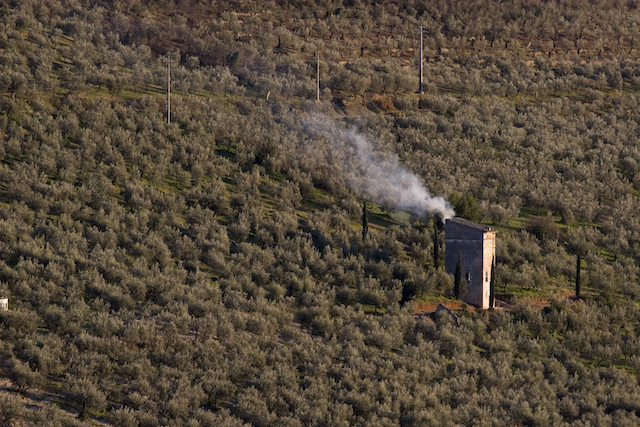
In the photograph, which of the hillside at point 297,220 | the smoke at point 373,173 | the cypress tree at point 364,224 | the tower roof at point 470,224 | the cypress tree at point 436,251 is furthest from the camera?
the smoke at point 373,173

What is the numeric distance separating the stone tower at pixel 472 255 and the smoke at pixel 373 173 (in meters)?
6.40

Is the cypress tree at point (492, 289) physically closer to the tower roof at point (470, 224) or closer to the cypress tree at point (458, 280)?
the cypress tree at point (458, 280)

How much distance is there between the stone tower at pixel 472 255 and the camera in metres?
56.6

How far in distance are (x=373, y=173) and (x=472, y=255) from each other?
16985 millimetres

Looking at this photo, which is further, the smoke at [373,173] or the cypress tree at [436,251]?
the smoke at [373,173]

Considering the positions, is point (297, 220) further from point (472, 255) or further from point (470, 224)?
point (472, 255)

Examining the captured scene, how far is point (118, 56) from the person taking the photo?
277ft

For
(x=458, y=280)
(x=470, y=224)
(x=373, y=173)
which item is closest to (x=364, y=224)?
(x=470, y=224)

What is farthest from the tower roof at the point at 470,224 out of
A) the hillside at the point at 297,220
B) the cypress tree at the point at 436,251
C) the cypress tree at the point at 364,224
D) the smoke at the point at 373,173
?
the cypress tree at the point at 364,224

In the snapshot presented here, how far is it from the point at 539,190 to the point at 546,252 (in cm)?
979

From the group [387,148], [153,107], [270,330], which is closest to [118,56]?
[153,107]

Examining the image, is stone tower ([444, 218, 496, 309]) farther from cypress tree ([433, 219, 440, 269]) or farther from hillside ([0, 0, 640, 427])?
hillside ([0, 0, 640, 427])

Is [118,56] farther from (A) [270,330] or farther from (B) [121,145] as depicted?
(A) [270,330]

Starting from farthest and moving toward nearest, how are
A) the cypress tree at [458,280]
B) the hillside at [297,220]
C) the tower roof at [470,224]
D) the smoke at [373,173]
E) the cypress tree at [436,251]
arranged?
the smoke at [373,173] → the cypress tree at [436,251] → the tower roof at [470,224] → the cypress tree at [458,280] → the hillside at [297,220]
